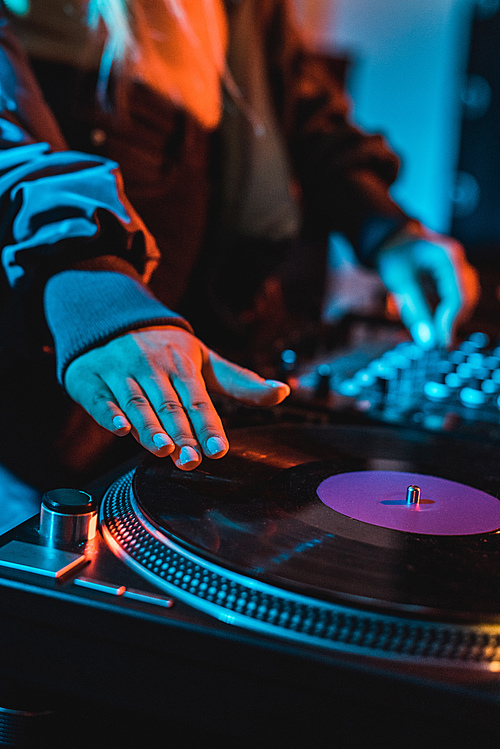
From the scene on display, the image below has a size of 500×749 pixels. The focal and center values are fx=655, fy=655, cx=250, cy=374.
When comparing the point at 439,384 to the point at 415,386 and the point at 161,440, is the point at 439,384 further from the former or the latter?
the point at 161,440

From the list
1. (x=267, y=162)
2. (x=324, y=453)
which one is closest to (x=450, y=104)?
(x=267, y=162)

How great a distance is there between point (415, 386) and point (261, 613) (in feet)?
2.51

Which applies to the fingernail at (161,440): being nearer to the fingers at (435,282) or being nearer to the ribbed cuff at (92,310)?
the ribbed cuff at (92,310)

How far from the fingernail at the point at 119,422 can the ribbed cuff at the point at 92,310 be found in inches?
3.1

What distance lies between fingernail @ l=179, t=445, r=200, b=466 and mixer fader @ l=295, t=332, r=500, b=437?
1.41 ft

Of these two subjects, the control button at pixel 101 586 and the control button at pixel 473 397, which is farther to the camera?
the control button at pixel 473 397

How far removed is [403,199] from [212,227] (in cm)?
311

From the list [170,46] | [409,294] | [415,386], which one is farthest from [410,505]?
[170,46]

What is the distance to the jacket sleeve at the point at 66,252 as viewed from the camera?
654 millimetres

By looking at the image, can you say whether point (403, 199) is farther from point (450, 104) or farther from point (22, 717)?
point (22, 717)

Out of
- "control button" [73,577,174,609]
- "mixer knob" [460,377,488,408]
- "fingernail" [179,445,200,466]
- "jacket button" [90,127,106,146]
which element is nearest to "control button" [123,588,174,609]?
"control button" [73,577,174,609]

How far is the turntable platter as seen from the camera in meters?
0.44

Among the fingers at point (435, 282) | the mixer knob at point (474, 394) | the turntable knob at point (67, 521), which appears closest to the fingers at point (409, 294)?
the fingers at point (435, 282)

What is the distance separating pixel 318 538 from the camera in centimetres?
53
